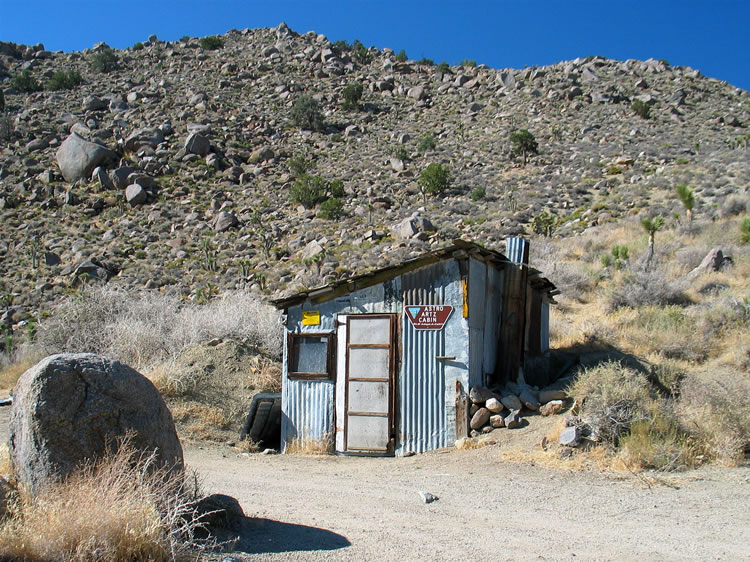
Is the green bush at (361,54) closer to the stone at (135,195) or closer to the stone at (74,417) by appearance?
the stone at (135,195)

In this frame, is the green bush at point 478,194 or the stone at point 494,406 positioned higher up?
the green bush at point 478,194

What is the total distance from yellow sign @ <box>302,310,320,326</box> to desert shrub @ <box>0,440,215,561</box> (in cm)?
701

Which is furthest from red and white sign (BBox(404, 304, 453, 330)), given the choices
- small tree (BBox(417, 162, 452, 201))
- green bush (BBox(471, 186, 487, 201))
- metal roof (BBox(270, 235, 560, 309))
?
small tree (BBox(417, 162, 452, 201))

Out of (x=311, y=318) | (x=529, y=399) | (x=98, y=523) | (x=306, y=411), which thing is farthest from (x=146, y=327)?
(x=98, y=523)

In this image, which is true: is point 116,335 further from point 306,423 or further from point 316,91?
point 316,91

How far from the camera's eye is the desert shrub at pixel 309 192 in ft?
113

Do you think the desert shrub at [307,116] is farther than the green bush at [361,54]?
No

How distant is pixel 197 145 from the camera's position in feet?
135

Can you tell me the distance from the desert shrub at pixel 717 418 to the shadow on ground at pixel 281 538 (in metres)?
5.68

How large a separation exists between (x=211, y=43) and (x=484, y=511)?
62.2 meters

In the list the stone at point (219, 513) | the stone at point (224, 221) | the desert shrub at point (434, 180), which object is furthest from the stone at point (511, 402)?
the stone at point (224, 221)

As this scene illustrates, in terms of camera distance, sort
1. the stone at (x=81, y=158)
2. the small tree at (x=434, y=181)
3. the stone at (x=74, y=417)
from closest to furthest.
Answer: the stone at (x=74, y=417), the small tree at (x=434, y=181), the stone at (x=81, y=158)

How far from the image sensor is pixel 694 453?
27.6ft

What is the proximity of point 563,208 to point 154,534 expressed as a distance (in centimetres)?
2910
